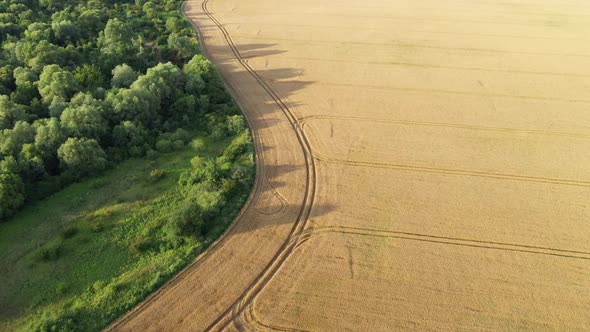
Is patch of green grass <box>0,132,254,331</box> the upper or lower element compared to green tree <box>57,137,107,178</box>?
lower

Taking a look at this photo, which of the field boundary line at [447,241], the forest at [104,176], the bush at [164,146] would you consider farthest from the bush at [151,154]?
the field boundary line at [447,241]

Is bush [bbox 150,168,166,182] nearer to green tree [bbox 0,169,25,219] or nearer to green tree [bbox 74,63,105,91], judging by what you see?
green tree [bbox 0,169,25,219]

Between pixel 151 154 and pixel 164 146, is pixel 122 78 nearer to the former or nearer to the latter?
pixel 164 146

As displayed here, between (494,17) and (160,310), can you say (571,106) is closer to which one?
(494,17)

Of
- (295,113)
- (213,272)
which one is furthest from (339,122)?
(213,272)

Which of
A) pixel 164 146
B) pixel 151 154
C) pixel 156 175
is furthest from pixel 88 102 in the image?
pixel 156 175

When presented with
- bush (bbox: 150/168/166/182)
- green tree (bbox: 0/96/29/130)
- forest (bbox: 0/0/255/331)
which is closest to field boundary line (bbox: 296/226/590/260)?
forest (bbox: 0/0/255/331)

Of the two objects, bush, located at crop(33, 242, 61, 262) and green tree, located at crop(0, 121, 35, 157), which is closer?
bush, located at crop(33, 242, 61, 262)
